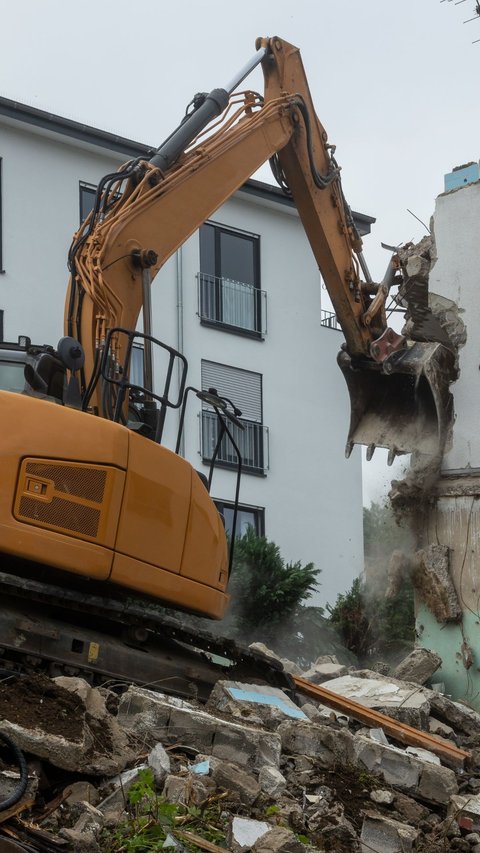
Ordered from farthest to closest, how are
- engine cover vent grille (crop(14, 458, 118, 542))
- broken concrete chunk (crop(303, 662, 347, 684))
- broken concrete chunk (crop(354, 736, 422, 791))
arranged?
broken concrete chunk (crop(303, 662, 347, 684))
engine cover vent grille (crop(14, 458, 118, 542))
broken concrete chunk (crop(354, 736, 422, 791))

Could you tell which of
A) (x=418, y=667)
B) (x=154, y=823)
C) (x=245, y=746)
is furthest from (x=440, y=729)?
(x=154, y=823)

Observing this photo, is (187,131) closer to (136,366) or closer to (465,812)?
(465,812)

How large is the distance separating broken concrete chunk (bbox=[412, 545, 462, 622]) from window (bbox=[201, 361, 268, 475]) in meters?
10.6

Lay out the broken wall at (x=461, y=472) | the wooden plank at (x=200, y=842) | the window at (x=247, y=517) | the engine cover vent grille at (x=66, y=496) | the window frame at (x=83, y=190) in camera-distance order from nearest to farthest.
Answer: the wooden plank at (x=200, y=842), the engine cover vent grille at (x=66, y=496), the broken wall at (x=461, y=472), the window frame at (x=83, y=190), the window at (x=247, y=517)

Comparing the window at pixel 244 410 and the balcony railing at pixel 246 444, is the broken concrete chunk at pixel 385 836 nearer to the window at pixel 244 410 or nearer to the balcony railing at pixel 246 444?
the balcony railing at pixel 246 444

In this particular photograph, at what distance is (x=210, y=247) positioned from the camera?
26234 mm

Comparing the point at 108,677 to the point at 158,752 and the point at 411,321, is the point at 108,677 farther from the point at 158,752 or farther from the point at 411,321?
the point at 411,321

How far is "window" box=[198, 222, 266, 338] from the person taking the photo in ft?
84.7

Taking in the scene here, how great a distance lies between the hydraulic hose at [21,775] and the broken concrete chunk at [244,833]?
1.03 meters

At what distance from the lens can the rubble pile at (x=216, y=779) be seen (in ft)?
22.9

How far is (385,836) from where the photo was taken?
313 inches

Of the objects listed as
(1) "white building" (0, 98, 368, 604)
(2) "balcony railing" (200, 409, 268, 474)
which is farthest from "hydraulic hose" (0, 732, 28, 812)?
(2) "balcony railing" (200, 409, 268, 474)

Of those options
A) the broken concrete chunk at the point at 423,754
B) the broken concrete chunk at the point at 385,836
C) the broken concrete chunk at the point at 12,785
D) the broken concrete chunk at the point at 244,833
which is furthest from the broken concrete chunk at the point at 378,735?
the broken concrete chunk at the point at 12,785

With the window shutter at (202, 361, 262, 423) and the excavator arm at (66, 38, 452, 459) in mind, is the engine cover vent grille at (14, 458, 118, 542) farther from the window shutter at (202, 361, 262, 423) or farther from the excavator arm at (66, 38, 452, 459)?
the window shutter at (202, 361, 262, 423)
